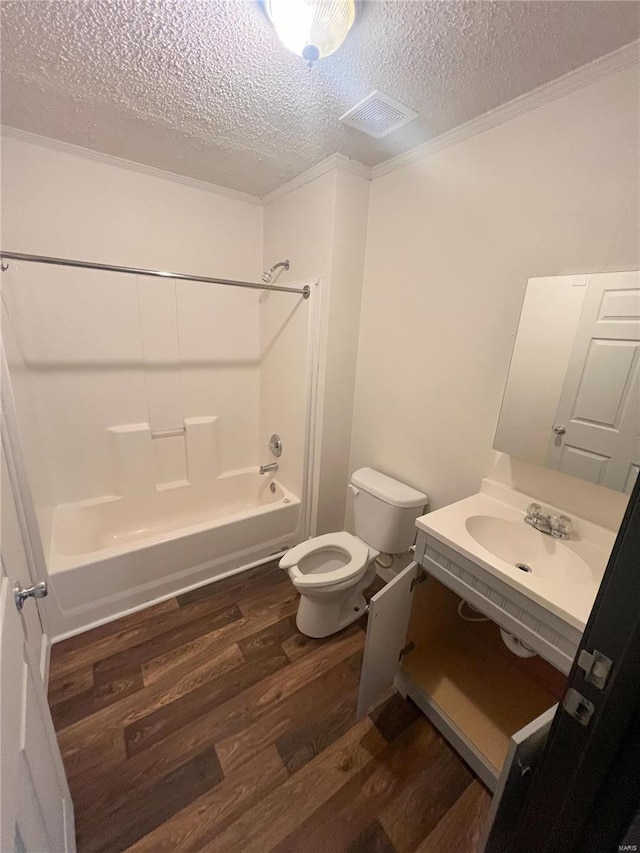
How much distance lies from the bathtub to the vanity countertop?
124 cm

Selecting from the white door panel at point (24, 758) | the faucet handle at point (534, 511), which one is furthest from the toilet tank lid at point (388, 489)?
the white door panel at point (24, 758)

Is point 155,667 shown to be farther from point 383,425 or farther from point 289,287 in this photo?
point 289,287

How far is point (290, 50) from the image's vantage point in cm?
101

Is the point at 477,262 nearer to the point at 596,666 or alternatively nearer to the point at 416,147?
the point at 416,147

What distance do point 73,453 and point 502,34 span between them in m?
2.62

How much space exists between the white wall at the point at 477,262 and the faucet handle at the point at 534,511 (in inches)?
2.7

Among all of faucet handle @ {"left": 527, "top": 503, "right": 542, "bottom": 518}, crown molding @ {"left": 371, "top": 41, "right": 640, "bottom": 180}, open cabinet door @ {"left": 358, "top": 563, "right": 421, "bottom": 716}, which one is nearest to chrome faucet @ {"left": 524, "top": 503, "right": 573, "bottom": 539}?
faucet handle @ {"left": 527, "top": 503, "right": 542, "bottom": 518}

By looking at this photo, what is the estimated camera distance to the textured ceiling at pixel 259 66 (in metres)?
0.91

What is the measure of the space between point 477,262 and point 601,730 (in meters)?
1.48

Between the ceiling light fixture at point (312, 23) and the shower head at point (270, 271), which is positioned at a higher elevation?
the ceiling light fixture at point (312, 23)

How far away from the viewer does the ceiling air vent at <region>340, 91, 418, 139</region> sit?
1.23 m


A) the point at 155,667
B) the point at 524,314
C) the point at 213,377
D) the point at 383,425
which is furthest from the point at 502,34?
the point at 155,667

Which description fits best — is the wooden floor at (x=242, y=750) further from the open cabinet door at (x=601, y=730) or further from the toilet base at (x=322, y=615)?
the open cabinet door at (x=601, y=730)

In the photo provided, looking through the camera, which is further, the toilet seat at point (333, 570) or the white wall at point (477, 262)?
the toilet seat at point (333, 570)
